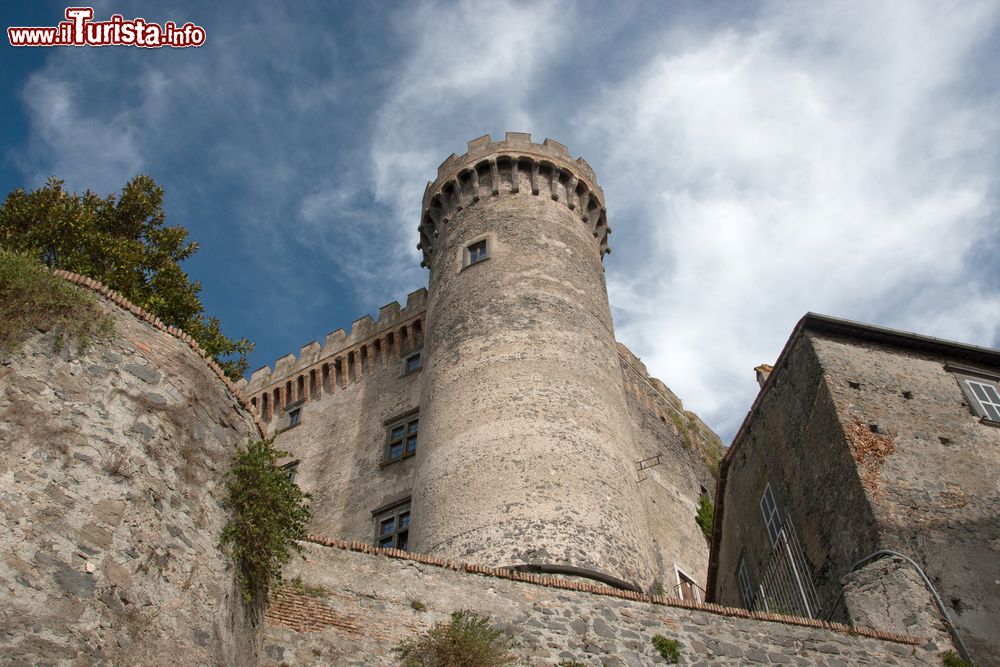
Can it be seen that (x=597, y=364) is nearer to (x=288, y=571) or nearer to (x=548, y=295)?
(x=548, y=295)

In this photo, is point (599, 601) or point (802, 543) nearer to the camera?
point (599, 601)

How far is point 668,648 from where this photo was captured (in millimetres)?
11375

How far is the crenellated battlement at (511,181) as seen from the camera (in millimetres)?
24703

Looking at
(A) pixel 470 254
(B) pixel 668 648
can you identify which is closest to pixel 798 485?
(B) pixel 668 648

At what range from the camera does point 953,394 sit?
15.4 meters

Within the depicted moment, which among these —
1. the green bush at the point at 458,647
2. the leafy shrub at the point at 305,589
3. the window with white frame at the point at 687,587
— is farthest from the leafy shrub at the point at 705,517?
the leafy shrub at the point at 305,589

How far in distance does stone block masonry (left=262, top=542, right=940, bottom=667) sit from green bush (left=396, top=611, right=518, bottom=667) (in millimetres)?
156

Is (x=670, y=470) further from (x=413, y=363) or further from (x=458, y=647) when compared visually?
(x=458, y=647)

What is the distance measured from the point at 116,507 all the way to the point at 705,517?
1982 cm

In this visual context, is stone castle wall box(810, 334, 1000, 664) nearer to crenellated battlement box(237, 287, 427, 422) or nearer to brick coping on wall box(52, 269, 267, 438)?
brick coping on wall box(52, 269, 267, 438)

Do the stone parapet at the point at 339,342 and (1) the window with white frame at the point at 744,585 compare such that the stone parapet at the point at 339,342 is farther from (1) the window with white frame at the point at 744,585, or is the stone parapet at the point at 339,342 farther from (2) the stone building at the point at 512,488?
(1) the window with white frame at the point at 744,585

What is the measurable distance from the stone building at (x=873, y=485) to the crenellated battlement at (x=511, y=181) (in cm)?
914

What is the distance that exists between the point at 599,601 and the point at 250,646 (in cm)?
436

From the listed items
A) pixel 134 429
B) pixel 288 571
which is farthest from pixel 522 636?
pixel 134 429
